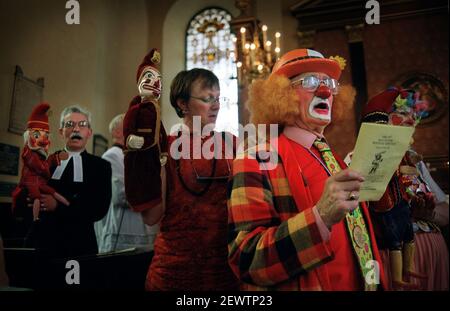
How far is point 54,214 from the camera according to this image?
1.77m

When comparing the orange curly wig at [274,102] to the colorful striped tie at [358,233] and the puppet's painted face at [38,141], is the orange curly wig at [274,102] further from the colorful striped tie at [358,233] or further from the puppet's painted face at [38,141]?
the puppet's painted face at [38,141]

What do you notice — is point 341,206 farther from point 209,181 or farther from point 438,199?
point 438,199

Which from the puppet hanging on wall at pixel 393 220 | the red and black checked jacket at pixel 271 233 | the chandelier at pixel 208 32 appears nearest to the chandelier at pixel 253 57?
the chandelier at pixel 208 32

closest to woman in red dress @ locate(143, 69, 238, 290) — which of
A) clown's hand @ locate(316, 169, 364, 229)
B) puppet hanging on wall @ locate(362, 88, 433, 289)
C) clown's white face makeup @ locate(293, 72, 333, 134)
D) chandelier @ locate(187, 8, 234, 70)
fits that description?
clown's white face makeup @ locate(293, 72, 333, 134)

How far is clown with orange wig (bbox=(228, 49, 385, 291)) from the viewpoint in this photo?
0.93 meters

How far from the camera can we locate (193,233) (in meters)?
1.30

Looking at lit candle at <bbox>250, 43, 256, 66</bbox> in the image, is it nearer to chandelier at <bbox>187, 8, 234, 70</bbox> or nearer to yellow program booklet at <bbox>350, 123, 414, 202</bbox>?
chandelier at <bbox>187, 8, 234, 70</bbox>

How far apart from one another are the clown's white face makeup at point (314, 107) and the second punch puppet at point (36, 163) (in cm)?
131

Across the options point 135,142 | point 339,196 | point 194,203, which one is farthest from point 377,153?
point 135,142

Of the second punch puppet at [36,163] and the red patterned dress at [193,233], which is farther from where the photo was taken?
the second punch puppet at [36,163]

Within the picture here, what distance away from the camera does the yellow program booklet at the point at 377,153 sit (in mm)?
946

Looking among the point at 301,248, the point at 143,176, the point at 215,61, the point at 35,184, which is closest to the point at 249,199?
the point at 301,248

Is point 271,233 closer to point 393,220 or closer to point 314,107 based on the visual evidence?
point 314,107

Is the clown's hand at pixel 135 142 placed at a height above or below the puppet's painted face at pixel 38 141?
below
